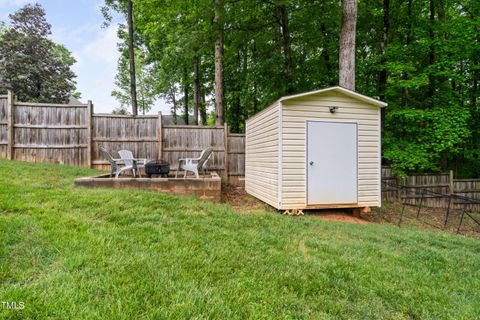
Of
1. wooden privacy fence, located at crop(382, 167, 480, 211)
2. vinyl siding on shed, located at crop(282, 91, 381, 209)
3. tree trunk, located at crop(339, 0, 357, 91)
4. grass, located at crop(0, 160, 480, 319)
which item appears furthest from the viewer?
wooden privacy fence, located at crop(382, 167, 480, 211)

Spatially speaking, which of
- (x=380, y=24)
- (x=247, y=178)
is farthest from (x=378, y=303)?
(x=380, y=24)

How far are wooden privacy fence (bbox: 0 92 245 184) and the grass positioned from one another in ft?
12.9

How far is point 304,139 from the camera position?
5246mm

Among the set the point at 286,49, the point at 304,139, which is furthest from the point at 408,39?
the point at 304,139

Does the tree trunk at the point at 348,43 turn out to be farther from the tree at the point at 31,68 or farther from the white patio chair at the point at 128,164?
the tree at the point at 31,68

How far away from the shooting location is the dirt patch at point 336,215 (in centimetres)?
543

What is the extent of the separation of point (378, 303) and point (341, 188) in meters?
3.63

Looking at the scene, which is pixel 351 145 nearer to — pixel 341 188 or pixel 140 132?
pixel 341 188

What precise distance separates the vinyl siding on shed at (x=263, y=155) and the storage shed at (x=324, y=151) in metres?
0.02

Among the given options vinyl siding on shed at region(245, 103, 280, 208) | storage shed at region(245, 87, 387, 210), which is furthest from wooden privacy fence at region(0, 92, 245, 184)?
storage shed at region(245, 87, 387, 210)

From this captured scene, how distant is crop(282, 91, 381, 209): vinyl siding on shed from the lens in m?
5.18

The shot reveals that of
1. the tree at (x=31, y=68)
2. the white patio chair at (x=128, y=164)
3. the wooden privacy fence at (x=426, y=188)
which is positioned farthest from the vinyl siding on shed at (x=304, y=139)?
the tree at (x=31, y=68)

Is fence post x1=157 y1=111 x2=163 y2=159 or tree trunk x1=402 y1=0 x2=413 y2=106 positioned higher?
tree trunk x1=402 y1=0 x2=413 y2=106

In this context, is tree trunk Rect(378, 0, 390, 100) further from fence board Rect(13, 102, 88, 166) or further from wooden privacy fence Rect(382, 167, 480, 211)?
fence board Rect(13, 102, 88, 166)
